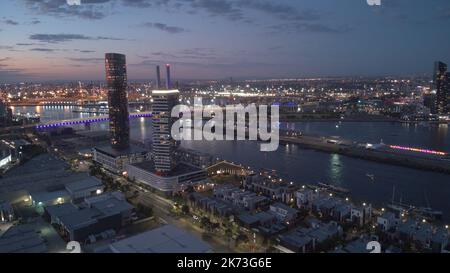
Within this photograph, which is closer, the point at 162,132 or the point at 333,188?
the point at 333,188

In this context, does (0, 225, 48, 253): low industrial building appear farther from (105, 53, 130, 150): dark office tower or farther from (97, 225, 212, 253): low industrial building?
(105, 53, 130, 150): dark office tower

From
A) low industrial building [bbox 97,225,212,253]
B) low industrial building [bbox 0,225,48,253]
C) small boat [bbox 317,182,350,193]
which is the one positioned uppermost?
low industrial building [bbox 97,225,212,253]

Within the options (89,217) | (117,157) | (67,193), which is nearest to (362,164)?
(117,157)

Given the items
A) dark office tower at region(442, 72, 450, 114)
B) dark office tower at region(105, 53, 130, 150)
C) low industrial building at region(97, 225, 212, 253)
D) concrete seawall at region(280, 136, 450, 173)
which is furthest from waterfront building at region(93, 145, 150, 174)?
dark office tower at region(442, 72, 450, 114)

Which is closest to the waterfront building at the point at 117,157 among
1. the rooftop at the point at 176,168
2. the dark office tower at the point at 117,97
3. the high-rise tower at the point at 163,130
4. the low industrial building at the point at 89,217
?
the rooftop at the point at 176,168

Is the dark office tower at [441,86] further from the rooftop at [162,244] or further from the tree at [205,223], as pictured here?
the rooftop at [162,244]

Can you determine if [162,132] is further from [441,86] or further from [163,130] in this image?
[441,86]
